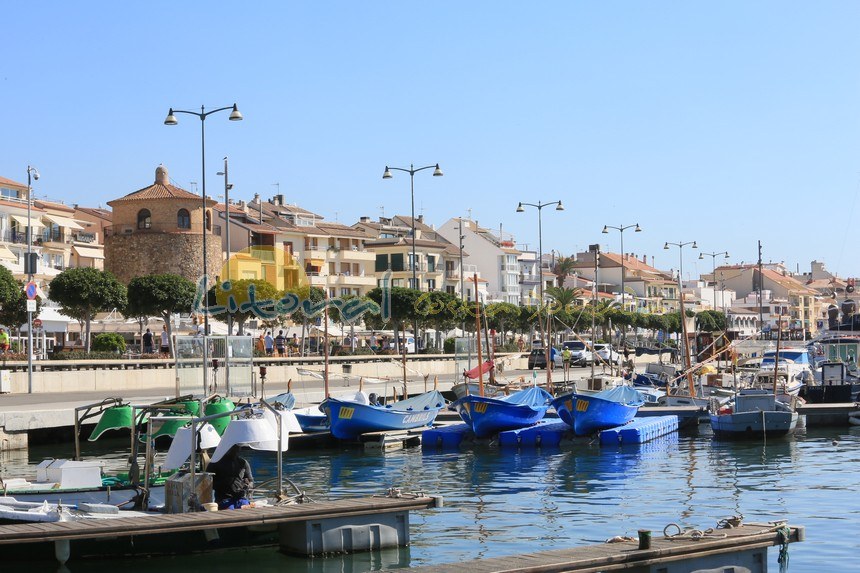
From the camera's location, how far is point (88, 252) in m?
100

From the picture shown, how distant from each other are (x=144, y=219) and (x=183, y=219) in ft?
8.98

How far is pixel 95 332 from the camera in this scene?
71.4 m

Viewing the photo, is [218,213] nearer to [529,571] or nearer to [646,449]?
[646,449]

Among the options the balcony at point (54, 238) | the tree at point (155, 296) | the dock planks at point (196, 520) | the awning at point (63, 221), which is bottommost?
the dock planks at point (196, 520)

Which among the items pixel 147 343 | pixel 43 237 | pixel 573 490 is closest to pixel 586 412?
pixel 573 490

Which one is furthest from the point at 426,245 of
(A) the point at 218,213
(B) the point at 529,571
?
(B) the point at 529,571

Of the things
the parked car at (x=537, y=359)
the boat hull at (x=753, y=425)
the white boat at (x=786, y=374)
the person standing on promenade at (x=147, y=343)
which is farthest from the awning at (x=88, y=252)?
the boat hull at (x=753, y=425)

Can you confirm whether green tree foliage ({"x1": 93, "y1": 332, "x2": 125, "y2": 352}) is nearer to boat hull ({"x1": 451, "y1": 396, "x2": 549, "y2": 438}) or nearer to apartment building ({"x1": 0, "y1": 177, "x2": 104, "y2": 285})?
apartment building ({"x1": 0, "y1": 177, "x2": 104, "y2": 285})

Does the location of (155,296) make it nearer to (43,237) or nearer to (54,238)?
(43,237)

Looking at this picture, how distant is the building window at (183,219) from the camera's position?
89500 millimetres

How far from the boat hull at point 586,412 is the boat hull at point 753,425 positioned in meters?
3.33

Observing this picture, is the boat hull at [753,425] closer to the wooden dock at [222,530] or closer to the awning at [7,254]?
the wooden dock at [222,530]

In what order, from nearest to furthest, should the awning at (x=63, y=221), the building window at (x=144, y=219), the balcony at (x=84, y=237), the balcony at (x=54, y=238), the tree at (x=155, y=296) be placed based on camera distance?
the tree at (x=155, y=296) → the building window at (x=144, y=219) → the balcony at (x=54, y=238) → the awning at (x=63, y=221) → the balcony at (x=84, y=237)

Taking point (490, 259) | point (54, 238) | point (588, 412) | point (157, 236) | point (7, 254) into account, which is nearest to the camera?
point (588, 412)
